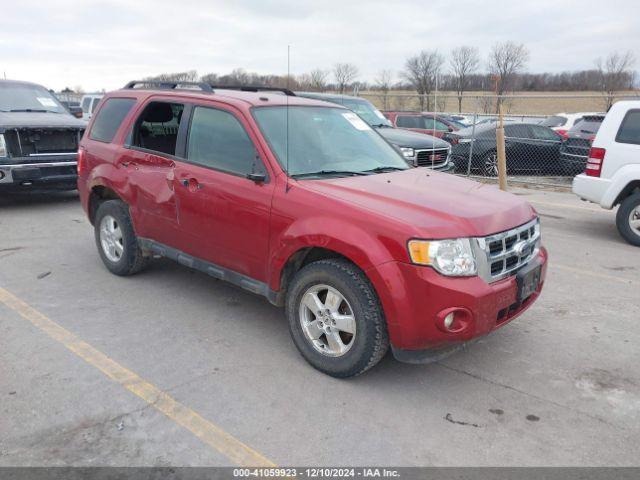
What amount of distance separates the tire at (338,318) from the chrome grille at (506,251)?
0.71 meters

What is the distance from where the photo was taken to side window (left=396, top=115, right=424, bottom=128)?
1622 cm

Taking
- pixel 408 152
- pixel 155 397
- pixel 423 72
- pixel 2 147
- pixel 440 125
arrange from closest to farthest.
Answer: pixel 155 397 → pixel 2 147 → pixel 408 152 → pixel 440 125 → pixel 423 72

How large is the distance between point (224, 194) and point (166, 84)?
1.87 meters

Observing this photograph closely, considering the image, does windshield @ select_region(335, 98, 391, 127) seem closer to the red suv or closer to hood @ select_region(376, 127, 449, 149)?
hood @ select_region(376, 127, 449, 149)

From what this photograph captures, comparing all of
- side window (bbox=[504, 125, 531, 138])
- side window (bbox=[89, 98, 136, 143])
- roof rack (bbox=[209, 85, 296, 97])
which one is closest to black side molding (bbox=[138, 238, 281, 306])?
side window (bbox=[89, 98, 136, 143])

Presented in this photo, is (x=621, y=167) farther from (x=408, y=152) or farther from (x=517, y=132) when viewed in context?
(x=517, y=132)

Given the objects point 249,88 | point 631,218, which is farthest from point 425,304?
point 631,218

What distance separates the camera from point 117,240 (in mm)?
5453

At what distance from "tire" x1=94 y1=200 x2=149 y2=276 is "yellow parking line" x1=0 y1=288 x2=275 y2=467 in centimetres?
98

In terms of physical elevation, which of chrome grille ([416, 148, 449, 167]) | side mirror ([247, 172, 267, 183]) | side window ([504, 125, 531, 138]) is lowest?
chrome grille ([416, 148, 449, 167])

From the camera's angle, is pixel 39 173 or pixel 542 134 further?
pixel 542 134

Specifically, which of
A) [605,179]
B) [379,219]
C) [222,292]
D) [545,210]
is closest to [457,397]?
[379,219]

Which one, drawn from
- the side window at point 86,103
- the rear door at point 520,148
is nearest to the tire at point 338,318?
the rear door at point 520,148

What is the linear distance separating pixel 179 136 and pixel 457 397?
3039 millimetres
